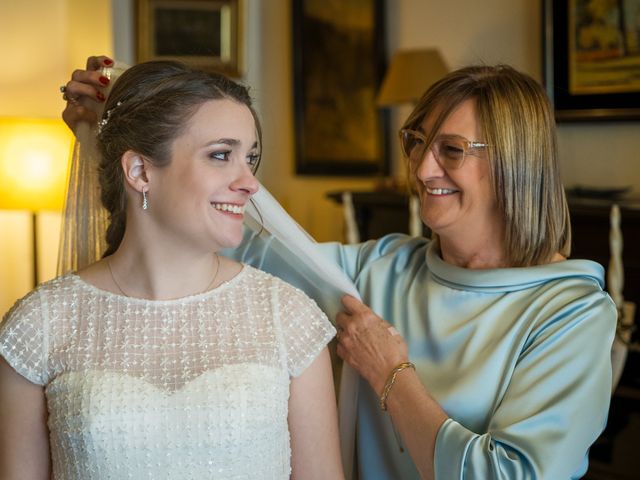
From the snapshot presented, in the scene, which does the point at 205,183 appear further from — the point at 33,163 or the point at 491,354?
the point at 33,163

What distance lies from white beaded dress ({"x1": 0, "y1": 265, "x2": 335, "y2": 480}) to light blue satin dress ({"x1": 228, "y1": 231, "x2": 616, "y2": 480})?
324mm

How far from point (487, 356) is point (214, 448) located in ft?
2.13

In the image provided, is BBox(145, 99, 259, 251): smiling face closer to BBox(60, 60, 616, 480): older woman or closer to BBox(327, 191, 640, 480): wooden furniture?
BBox(60, 60, 616, 480): older woman

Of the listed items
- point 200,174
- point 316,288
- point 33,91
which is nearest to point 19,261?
point 33,91

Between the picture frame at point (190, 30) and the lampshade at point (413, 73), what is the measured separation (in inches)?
67.0

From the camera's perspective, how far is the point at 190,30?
6.39 m

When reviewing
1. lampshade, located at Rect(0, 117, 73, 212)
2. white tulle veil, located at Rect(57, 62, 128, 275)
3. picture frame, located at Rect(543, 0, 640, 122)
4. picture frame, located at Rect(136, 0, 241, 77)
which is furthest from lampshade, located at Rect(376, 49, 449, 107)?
white tulle veil, located at Rect(57, 62, 128, 275)

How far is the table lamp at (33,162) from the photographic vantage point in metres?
3.92

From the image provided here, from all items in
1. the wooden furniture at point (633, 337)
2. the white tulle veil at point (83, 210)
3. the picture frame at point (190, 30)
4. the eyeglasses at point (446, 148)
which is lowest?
the wooden furniture at point (633, 337)

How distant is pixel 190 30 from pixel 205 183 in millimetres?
4743

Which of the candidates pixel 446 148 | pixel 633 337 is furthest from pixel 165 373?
pixel 633 337

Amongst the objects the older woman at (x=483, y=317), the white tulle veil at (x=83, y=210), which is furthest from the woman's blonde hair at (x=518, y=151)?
the white tulle veil at (x=83, y=210)

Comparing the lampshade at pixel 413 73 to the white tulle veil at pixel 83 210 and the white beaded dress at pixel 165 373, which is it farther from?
the white beaded dress at pixel 165 373

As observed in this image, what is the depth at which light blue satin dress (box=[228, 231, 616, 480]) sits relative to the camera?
192 centimetres
